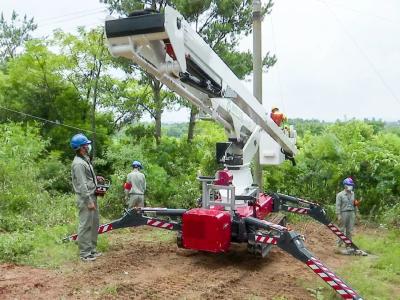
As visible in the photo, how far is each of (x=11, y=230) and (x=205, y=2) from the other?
380 inches

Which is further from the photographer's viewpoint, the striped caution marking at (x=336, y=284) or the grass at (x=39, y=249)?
the grass at (x=39, y=249)

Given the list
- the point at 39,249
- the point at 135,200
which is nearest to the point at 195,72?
the point at 39,249

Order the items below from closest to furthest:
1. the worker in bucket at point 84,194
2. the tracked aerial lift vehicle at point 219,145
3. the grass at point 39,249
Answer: the tracked aerial lift vehicle at point 219,145 → the grass at point 39,249 → the worker in bucket at point 84,194

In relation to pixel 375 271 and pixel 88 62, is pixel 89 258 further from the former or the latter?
pixel 88 62

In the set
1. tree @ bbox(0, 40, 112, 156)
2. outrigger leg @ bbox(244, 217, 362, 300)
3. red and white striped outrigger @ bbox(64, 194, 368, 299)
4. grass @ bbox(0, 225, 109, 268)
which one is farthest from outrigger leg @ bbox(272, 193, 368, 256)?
tree @ bbox(0, 40, 112, 156)

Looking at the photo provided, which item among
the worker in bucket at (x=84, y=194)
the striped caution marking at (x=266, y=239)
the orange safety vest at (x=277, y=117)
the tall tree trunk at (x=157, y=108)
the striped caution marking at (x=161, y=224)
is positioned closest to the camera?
the striped caution marking at (x=266, y=239)

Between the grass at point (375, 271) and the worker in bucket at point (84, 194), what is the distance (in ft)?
11.6

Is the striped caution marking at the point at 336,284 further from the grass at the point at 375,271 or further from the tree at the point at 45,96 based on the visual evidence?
the tree at the point at 45,96

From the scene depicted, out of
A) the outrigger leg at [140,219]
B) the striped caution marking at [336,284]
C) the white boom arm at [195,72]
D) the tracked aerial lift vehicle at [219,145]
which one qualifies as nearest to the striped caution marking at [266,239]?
the tracked aerial lift vehicle at [219,145]

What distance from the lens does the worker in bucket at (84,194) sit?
7801mm

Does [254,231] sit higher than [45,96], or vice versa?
[45,96]

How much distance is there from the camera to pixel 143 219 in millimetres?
8758

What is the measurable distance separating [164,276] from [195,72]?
3036 millimetres

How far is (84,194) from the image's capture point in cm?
779
